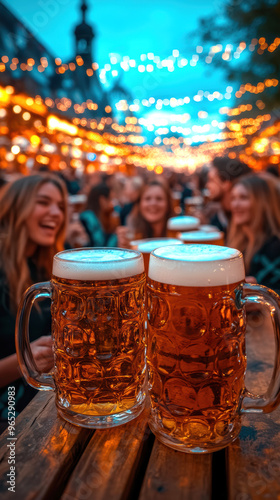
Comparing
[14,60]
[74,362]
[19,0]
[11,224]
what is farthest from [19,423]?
[14,60]

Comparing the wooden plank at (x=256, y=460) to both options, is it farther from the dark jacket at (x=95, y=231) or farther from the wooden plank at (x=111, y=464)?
the dark jacket at (x=95, y=231)

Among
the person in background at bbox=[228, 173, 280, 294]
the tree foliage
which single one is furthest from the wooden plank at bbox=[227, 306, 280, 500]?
the tree foliage

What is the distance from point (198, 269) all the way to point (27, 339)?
13.4 inches

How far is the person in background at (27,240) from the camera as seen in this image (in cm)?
138

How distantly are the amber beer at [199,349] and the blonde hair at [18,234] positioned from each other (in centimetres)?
102

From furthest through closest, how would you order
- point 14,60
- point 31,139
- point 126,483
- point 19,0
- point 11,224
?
1. point 31,139
2. point 14,60
3. point 19,0
4. point 11,224
5. point 126,483

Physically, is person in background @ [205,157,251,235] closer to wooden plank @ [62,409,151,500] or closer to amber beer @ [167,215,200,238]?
amber beer @ [167,215,200,238]

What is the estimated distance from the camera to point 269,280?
1.84 metres

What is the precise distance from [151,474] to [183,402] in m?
0.11

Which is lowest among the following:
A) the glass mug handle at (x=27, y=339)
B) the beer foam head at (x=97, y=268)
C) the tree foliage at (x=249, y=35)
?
the glass mug handle at (x=27, y=339)

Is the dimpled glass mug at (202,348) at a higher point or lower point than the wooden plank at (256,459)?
higher

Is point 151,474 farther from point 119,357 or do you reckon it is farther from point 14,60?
point 14,60

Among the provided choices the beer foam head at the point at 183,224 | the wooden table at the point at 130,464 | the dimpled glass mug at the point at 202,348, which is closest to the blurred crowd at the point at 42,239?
the beer foam head at the point at 183,224

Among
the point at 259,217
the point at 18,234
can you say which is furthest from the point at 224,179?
the point at 18,234
